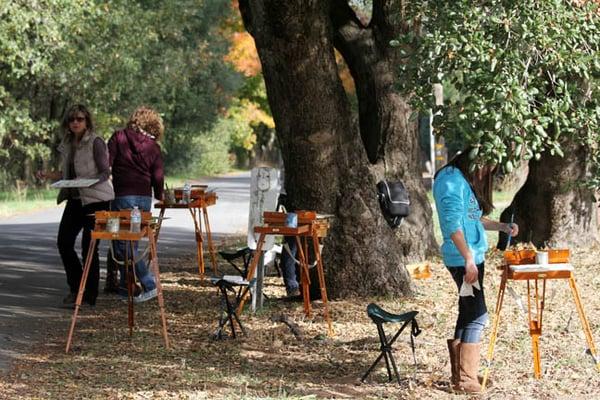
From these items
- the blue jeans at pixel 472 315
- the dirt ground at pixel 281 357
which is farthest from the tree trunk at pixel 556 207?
the blue jeans at pixel 472 315

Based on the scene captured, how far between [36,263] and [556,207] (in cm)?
704

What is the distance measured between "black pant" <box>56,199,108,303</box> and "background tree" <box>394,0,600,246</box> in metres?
4.30

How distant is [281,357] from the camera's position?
9250 millimetres

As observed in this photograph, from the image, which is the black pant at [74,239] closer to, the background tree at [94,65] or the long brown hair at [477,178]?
the long brown hair at [477,178]

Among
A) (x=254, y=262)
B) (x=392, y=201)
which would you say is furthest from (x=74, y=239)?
(x=392, y=201)

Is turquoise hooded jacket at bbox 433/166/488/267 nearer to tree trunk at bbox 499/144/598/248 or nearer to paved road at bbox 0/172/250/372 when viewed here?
paved road at bbox 0/172/250/372

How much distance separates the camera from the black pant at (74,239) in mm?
11625

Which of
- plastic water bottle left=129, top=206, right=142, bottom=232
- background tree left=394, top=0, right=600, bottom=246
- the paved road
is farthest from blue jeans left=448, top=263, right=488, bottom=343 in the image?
the paved road

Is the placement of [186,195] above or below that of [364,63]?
below

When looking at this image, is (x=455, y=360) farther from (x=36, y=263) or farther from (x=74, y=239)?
(x=36, y=263)

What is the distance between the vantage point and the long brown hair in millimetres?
7715

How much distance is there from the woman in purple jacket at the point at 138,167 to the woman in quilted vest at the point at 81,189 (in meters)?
0.18

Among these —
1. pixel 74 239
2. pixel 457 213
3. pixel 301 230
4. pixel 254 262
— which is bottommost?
pixel 254 262

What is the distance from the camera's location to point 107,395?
25.5ft
